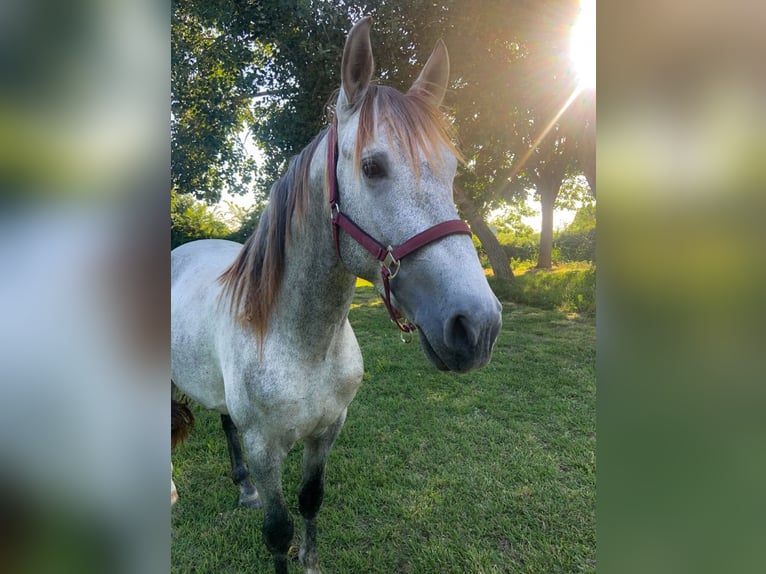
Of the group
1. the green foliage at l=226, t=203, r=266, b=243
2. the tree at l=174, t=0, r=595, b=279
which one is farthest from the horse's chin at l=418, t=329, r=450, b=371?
the green foliage at l=226, t=203, r=266, b=243

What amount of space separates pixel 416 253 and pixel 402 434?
2.77m

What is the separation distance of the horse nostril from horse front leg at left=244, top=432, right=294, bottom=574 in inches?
41.1

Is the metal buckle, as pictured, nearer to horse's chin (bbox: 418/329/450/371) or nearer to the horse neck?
horse's chin (bbox: 418/329/450/371)

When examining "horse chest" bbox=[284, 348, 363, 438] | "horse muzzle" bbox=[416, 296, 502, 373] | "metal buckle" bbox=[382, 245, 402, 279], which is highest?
"metal buckle" bbox=[382, 245, 402, 279]

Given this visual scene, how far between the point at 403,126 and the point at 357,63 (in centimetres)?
28

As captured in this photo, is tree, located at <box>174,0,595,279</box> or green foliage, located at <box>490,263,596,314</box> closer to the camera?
tree, located at <box>174,0,595,279</box>

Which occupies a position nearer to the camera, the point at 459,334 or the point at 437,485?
the point at 459,334

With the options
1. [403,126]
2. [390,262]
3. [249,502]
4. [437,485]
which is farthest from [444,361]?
[249,502]

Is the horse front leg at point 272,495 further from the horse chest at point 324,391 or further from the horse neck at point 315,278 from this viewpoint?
the horse neck at point 315,278

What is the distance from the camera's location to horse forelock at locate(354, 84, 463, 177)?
111 cm

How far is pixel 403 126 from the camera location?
1.13 m

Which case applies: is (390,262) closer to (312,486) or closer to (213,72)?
(312,486)
